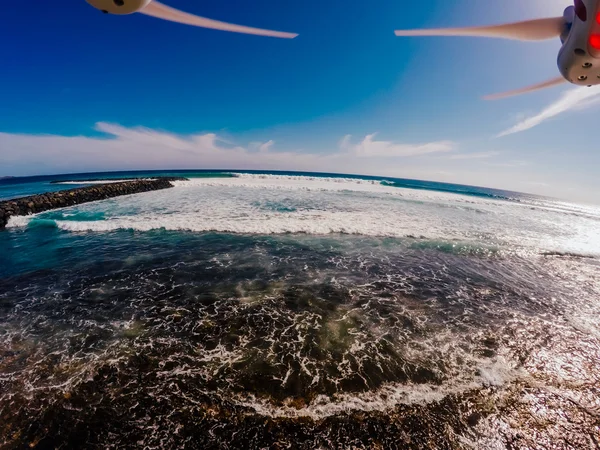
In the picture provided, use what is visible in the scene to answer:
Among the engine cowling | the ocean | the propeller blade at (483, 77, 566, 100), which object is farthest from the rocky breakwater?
the propeller blade at (483, 77, 566, 100)

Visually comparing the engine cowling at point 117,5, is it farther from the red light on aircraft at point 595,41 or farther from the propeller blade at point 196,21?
the red light on aircraft at point 595,41

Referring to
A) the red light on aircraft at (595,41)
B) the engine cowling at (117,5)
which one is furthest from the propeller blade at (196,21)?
the red light on aircraft at (595,41)

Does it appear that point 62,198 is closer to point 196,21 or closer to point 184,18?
point 184,18

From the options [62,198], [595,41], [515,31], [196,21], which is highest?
[196,21]

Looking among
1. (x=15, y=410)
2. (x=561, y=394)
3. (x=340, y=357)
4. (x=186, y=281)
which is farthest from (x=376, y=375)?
(x=186, y=281)

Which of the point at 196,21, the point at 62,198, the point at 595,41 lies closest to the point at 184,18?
the point at 196,21

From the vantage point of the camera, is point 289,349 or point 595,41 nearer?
point 595,41

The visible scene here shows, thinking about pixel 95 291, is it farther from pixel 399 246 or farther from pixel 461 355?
pixel 399 246
